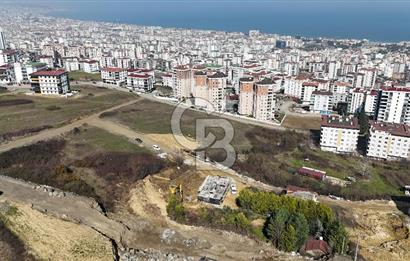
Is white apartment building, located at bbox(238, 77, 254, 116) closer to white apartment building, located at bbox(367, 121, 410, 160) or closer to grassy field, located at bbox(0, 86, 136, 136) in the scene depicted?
grassy field, located at bbox(0, 86, 136, 136)

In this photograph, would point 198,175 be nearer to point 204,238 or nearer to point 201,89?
point 204,238

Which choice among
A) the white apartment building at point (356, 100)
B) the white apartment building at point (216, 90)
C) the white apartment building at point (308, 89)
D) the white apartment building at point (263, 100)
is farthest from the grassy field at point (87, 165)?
the white apartment building at point (308, 89)

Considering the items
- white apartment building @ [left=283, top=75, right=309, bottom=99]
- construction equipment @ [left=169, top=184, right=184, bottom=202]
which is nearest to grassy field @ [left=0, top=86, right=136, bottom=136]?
construction equipment @ [left=169, top=184, right=184, bottom=202]

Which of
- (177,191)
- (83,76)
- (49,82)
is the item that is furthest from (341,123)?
(83,76)

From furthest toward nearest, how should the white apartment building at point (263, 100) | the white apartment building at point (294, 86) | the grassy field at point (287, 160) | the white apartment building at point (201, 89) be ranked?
1. the white apartment building at point (294, 86)
2. the white apartment building at point (201, 89)
3. the white apartment building at point (263, 100)
4. the grassy field at point (287, 160)

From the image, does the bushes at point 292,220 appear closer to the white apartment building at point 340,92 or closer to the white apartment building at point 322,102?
the white apartment building at point 322,102

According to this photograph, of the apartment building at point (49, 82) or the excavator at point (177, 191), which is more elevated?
the apartment building at point (49, 82)
